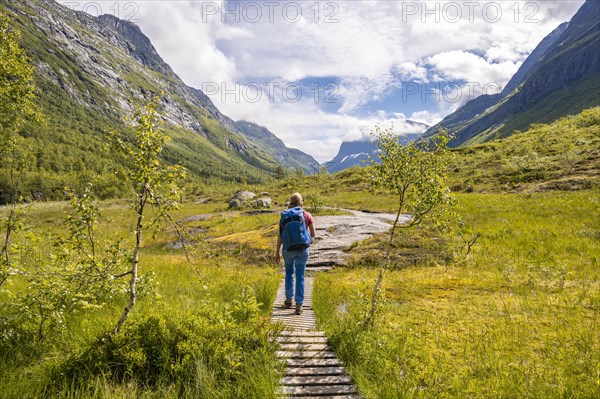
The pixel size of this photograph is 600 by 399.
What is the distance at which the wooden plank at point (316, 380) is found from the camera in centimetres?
578

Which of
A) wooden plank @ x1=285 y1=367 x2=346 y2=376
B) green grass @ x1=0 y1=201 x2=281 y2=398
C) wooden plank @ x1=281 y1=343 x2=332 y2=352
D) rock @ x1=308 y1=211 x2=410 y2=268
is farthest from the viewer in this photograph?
rock @ x1=308 y1=211 x2=410 y2=268

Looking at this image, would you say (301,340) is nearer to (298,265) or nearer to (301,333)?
(301,333)

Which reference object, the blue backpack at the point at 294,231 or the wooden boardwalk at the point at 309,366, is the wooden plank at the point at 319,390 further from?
the blue backpack at the point at 294,231

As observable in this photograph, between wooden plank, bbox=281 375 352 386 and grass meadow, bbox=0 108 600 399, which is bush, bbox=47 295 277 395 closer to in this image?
grass meadow, bbox=0 108 600 399

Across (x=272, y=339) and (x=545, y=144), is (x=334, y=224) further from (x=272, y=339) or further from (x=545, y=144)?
(x=545, y=144)

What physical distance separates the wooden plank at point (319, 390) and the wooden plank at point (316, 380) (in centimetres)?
8

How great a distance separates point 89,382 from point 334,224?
2051cm

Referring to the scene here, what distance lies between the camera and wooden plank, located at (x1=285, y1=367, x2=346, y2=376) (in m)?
6.08

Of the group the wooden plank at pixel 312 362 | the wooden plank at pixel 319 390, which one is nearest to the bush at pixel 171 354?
the wooden plank at pixel 312 362

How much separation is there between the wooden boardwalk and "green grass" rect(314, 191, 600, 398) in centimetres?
27

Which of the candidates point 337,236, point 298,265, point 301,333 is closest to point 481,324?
point 301,333

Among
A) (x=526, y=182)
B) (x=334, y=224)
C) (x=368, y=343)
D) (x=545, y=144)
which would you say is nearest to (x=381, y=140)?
(x=368, y=343)

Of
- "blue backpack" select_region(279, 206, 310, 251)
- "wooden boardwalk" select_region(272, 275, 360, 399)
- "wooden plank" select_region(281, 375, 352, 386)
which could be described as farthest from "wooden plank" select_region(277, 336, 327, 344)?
"blue backpack" select_region(279, 206, 310, 251)

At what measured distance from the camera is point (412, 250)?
18438 millimetres
